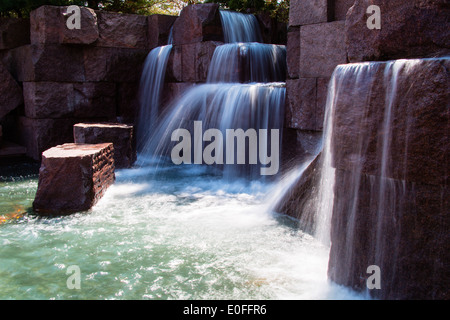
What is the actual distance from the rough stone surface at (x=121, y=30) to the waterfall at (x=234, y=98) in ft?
5.14

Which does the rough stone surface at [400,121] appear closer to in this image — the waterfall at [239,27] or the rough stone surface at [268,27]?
the waterfall at [239,27]

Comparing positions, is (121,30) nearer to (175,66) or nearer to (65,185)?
(175,66)

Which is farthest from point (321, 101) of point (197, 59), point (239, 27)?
point (239, 27)

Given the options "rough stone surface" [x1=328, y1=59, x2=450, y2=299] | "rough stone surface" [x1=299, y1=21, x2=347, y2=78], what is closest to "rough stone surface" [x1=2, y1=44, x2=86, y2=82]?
"rough stone surface" [x1=299, y1=21, x2=347, y2=78]

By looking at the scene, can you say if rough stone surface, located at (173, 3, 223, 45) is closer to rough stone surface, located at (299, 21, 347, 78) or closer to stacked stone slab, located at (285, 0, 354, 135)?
stacked stone slab, located at (285, 0, 354, 135)

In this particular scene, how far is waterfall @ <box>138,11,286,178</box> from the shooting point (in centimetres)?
664

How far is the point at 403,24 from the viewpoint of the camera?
2.97 meters

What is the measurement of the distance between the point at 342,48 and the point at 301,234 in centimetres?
231

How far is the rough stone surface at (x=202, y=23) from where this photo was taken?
8352 mm

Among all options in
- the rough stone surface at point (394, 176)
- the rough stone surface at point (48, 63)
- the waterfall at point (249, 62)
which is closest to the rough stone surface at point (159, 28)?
the rough stone surface at point (48, 63)

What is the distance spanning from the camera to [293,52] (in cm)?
610

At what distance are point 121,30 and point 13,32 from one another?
2.11 m

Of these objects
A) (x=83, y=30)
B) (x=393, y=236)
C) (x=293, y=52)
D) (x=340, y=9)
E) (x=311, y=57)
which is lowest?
(x=393, y=236)
